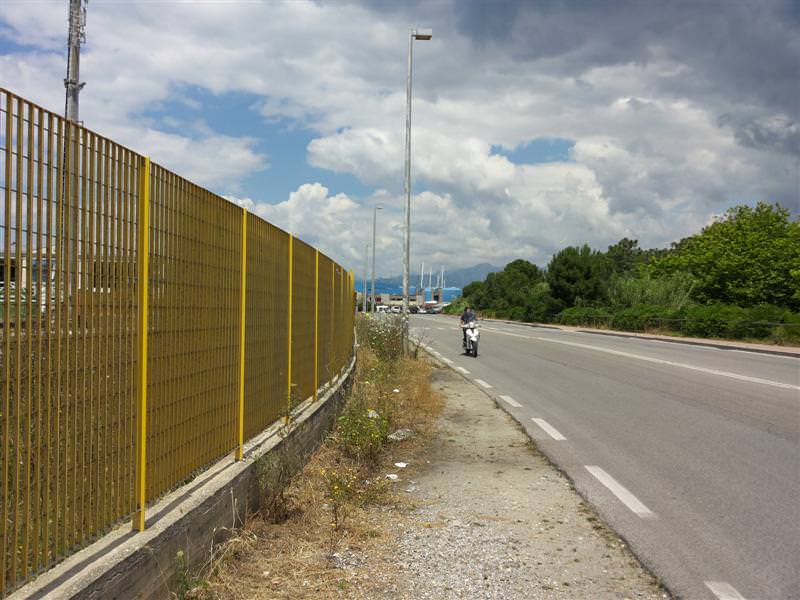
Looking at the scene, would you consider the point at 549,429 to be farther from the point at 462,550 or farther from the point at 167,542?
the point at 167,542

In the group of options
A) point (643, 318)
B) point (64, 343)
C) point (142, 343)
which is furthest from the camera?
point (643, 318)

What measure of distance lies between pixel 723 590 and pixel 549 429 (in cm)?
534

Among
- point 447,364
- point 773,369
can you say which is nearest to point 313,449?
point 447,364

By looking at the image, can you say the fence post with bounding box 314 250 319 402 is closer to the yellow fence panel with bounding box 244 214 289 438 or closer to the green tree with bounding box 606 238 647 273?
the yellow fence panel with bounding box 244 214 289 438

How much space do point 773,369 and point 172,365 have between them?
16.9 meters

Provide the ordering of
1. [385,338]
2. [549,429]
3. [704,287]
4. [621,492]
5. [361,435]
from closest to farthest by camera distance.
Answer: [621,492] → [361,435] → [549,429] → [385,338] → [704,287]

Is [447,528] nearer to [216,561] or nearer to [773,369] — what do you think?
[216,561]

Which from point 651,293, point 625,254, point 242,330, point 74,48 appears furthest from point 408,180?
point 625,254

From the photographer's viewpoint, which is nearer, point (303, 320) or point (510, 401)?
point (303, 320)

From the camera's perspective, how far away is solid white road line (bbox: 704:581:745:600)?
13.5 feet

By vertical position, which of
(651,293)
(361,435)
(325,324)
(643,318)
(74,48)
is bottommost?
(361,435)

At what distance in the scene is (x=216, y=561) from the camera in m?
4.20

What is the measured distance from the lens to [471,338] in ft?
74.8

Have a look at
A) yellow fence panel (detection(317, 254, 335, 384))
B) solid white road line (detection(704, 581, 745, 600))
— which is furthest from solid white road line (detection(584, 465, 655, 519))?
yellow fence panel (detection(317, 254, 335, 384))
